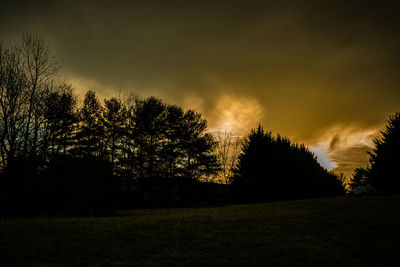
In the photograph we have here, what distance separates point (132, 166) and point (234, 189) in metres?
16.0

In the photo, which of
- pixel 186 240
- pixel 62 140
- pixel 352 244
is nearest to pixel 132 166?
pixel 62 140

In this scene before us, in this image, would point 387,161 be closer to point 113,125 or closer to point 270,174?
point 270,174

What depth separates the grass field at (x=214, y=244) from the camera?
22.0ft

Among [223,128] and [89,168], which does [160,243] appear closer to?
[89,168]

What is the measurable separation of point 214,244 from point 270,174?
31.6 m

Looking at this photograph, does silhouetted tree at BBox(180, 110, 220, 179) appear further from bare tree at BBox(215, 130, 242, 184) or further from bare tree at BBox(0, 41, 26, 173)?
bare tree at BBox(0, 41, 26, 173)

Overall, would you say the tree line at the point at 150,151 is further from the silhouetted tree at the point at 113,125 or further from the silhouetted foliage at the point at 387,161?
the silhouetted foliage at the point at 387,161

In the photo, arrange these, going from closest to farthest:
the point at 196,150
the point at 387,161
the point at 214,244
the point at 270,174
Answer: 1. the point at 214,244
2. the point at 387,161
3. the point at 270,174
4. the point at 196,150

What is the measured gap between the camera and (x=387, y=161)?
3491 cm

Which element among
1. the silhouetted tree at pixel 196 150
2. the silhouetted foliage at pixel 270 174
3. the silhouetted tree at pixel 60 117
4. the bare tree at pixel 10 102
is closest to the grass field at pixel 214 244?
the bare tree at pixel 10 102

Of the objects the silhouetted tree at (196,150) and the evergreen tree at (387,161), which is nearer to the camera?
the evergreen tree at (387,161)

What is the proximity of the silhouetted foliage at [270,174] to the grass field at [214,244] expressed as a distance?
2624 centimetres

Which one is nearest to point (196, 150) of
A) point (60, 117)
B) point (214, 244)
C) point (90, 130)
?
point (90, 130)

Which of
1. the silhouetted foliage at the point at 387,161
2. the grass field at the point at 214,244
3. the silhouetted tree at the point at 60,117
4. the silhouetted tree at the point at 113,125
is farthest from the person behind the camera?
the silhouetted tree at the point at 113,125
